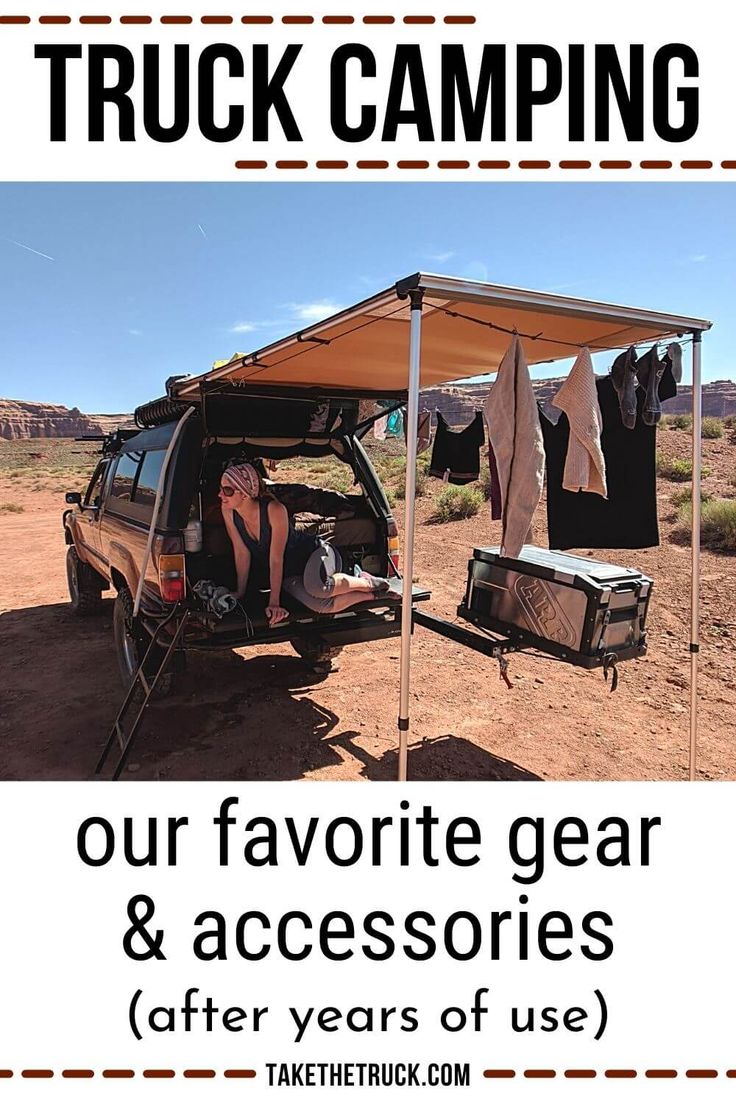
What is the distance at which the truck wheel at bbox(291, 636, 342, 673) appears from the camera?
4.39 metres

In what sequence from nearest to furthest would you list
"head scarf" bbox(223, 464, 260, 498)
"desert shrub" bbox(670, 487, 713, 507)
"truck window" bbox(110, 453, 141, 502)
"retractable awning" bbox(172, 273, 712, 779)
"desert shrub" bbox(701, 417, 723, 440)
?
1. "retractable awning" bbox(172, 273, 712, 779)
2. "head scarf" bbox(223, 464, 260, 498)
3. "truck window" bbox(110, 453, 141, 502)
4. "desert shrub" bbox(670, 487, 713, 507)
5. "desert shrub" bbox(701, 417, 723, 440)

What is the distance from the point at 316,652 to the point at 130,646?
1.41 meters

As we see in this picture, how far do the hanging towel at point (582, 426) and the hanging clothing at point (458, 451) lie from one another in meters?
1.51

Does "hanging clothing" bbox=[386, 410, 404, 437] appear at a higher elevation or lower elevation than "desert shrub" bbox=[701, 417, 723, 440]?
lower

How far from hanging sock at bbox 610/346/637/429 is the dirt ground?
2039 mm

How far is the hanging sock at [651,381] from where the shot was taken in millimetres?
4152

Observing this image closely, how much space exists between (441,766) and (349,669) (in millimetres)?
1859

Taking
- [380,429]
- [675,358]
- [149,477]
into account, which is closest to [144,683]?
[149,477]

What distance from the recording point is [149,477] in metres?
4.96

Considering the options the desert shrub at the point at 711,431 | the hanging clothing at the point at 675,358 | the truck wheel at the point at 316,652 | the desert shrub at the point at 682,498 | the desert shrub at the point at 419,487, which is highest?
the desert shrub at the point at 711,431

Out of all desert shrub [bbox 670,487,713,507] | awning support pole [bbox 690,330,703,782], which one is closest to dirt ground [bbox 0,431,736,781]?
awning support pole [bbox 690,330,703,782]

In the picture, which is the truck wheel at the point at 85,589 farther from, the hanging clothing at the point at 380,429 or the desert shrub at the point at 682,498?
the desert shrub at the point at 682,498

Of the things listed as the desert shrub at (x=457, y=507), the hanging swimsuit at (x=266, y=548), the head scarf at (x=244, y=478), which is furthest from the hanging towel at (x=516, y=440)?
the desert shrub at (x=457, y=507)

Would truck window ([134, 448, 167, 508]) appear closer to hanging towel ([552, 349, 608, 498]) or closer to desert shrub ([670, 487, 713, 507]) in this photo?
hanging towel ([552, 349, 608, 498])
